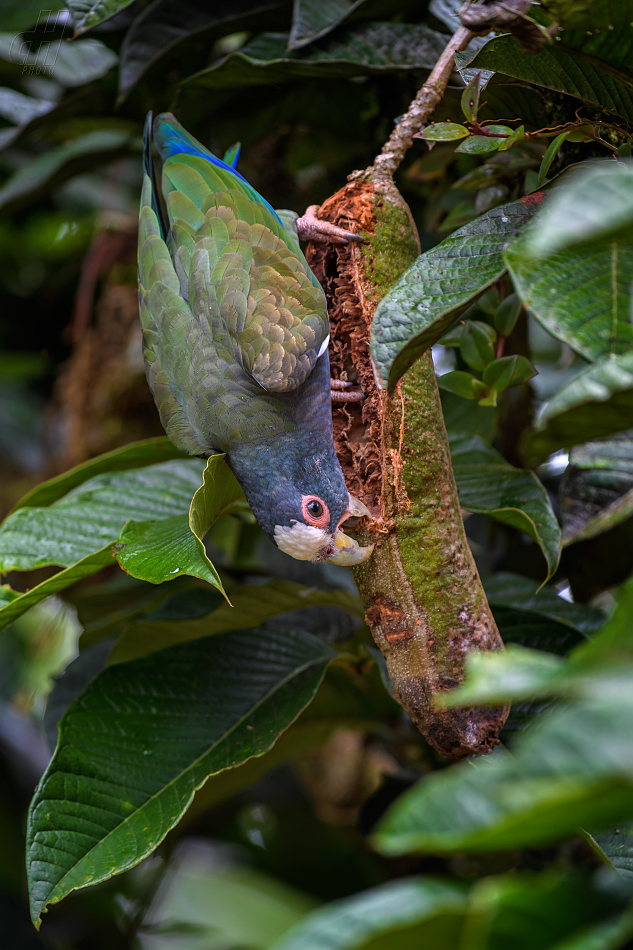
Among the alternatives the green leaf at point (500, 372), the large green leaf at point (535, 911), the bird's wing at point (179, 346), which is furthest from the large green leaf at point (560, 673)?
the bird's wing at point (179, 346)

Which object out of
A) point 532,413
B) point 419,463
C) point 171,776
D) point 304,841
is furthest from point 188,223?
point 304,841

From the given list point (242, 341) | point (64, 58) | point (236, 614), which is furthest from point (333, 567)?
point (64, 58)

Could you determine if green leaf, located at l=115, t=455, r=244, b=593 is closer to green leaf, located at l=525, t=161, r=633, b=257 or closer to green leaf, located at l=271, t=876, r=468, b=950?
green leaf, located at l=271, t=876, r=468, b=950

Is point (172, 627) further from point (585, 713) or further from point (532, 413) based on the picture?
point (585, 713)

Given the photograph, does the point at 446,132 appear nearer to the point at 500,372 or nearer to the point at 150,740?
the point at 500,372

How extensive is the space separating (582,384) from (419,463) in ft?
1.28

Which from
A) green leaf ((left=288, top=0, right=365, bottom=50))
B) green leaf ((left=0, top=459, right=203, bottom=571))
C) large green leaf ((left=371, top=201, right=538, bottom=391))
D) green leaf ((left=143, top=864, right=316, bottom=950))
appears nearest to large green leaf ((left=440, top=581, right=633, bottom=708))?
large green leaf ((left=371, top=201, right=538, bottom=391))

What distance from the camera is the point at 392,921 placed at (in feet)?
1.36

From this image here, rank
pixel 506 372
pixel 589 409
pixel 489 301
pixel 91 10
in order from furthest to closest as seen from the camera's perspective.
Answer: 1. pixel 91 10
2. pixel 489 301
3. pixel 506 372
4. pixel 589 409

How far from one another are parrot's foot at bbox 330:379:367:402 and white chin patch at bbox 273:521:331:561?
219 millimetres

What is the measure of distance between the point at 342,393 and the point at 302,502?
0.22m

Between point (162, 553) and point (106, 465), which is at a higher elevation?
point (162, 553)

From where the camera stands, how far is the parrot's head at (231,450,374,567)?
1187mm

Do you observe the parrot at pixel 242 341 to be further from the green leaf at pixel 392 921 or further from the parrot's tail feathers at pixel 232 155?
the green leaf at pixel 392 921
